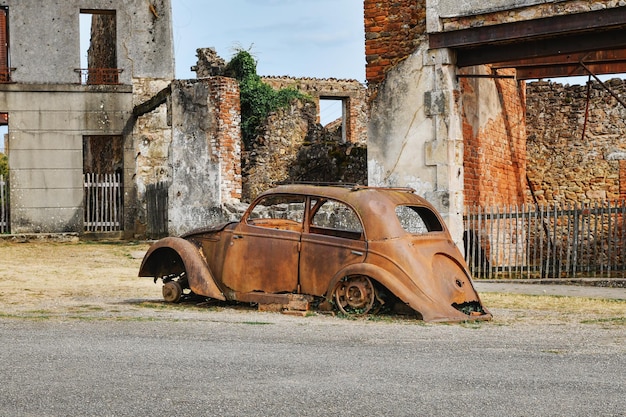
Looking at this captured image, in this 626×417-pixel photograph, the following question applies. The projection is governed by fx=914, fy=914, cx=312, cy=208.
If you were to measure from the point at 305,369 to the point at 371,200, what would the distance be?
369 centimetres

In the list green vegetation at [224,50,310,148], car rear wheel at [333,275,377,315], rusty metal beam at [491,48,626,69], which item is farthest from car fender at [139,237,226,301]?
green vegetation at [224,50,310,148]

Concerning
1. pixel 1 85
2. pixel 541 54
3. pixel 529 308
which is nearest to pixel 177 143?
pixel 1 85

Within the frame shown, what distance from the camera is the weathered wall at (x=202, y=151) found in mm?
20922

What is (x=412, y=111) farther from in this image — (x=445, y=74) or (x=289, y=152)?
(x=289, y=152)

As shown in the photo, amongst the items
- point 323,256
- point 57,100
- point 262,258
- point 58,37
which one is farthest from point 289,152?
point 323,256

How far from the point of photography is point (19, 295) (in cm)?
1190

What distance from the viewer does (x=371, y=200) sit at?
962cm

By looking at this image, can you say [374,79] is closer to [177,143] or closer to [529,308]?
[529,308]

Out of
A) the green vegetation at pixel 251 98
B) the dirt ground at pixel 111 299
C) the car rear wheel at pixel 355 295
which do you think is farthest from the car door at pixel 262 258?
the green vegetation at pixel 251 98

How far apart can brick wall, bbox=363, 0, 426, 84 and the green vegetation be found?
14.4 m

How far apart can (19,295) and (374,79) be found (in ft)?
22.6

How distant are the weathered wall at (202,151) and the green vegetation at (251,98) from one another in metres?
8.47

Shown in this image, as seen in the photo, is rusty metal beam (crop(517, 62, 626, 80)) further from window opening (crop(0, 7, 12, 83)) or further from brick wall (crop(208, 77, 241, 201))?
window opening (crop(0, 7, 12, 83))

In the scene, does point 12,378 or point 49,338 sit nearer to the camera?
point 12,378
